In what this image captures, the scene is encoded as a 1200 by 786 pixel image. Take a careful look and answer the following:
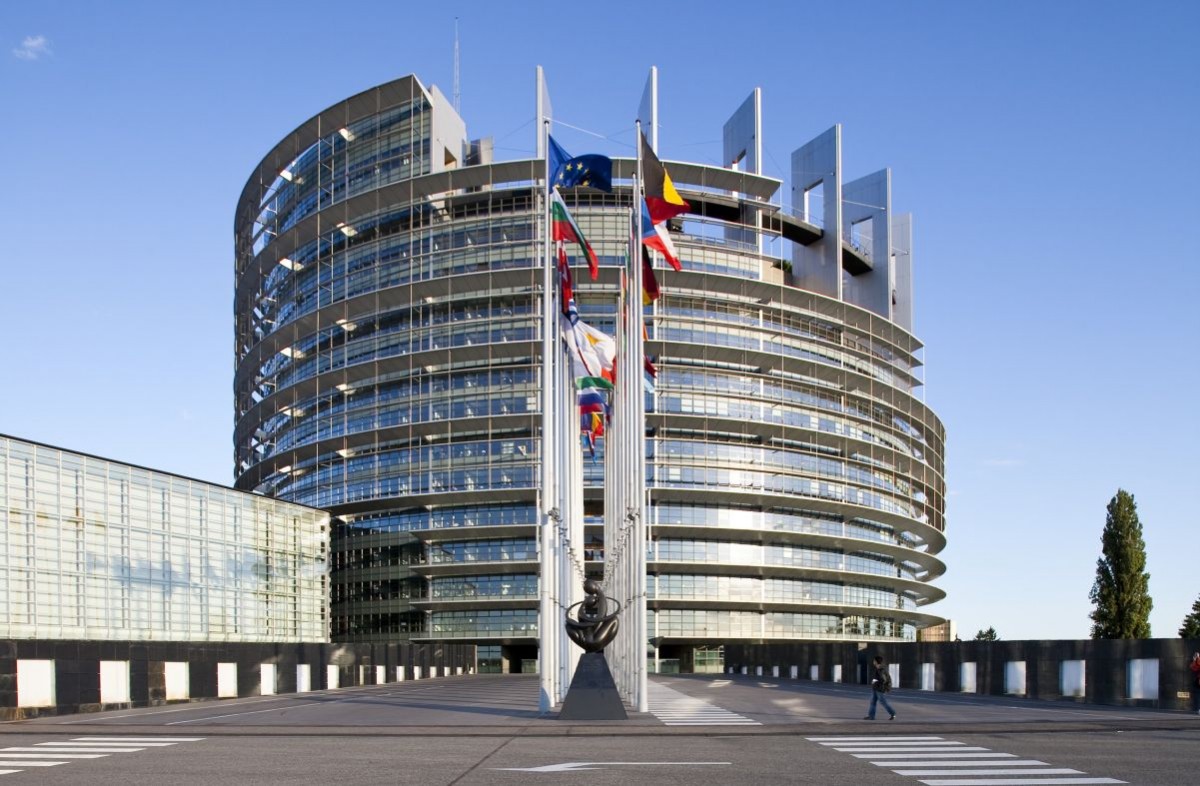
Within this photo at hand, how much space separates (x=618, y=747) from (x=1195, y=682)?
14.8 meters

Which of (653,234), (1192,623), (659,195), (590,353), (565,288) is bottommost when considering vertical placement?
(1192,623)

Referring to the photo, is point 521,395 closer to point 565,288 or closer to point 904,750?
point 565,288

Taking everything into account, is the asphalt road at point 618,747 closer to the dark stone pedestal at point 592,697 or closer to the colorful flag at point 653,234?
the dark stone pedestal at point 592,697

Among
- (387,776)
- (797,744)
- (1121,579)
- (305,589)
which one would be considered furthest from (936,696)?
(1121,579)

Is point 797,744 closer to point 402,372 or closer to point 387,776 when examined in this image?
point 387,776

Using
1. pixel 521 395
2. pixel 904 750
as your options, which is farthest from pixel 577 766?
pixel 521 395

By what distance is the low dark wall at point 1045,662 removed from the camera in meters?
28.2

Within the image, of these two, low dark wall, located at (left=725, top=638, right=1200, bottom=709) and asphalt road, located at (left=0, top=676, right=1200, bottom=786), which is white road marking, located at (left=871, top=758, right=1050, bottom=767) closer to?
asphalt road, located at (left=0, top=676, right=1200, bottom=786)

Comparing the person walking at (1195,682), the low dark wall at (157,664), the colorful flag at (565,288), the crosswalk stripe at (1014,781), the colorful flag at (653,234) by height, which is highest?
the colorful flag at (653,234)

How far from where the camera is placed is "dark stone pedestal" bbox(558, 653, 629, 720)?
80.8ft

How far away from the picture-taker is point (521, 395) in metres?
87.9

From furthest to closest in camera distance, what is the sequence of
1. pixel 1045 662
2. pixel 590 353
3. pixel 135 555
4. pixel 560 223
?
pixel 135 555 < pixel 590 353 < pixel 1045 662 < pixel 560 223

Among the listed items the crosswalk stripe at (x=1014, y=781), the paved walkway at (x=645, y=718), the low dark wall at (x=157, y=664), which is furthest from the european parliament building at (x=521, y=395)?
the crosswalk stripe at (x=1014, y=781)

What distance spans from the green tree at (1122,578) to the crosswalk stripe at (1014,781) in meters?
70.7
